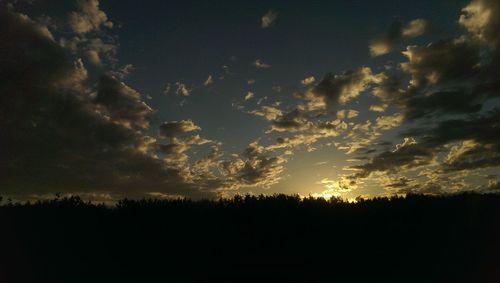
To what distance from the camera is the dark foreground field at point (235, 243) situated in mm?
15992

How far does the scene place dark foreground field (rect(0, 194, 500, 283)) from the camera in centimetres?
1599

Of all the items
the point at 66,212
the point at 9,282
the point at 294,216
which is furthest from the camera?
the point at 294,216

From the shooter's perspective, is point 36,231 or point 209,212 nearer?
point 36,231

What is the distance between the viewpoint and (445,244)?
61.7ft

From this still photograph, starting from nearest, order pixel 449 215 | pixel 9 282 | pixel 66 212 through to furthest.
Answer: pixel 9 282 → pixel 66 212 → pixel 449 215

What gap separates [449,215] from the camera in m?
19.5

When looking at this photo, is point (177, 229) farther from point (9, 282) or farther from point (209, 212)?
point (9, 282)

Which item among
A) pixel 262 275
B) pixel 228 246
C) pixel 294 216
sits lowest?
pixel 262 275

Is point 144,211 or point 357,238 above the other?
point 144,211

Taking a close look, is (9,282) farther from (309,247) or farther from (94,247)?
(309,247)

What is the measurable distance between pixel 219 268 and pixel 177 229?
7.07ft

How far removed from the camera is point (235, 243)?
656 inches

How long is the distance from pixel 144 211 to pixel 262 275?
517cm

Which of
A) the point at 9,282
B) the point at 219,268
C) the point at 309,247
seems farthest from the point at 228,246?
the point at 9,282
